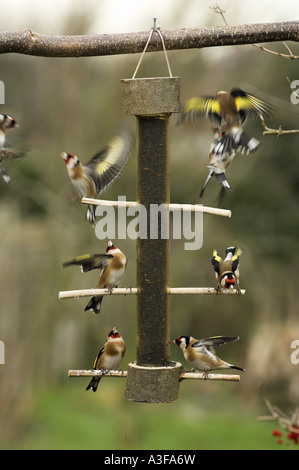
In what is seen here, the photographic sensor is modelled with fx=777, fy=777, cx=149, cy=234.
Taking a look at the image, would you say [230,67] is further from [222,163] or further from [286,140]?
[222,163]

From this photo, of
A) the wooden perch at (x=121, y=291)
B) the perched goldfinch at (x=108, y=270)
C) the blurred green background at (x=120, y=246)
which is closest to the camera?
the wooden perch at (x=121, y=291)

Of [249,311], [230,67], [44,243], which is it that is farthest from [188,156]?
[249,311]

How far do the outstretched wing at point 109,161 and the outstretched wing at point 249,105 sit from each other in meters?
0.57

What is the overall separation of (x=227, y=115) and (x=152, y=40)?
0.49m

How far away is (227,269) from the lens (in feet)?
12.4

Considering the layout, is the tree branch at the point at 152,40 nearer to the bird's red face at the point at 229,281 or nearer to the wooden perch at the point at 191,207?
the wooden perch at the point at 191,207

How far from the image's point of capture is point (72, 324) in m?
11.7

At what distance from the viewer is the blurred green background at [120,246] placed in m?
9.66

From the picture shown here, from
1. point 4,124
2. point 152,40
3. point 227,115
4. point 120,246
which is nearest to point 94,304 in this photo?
point 4,124

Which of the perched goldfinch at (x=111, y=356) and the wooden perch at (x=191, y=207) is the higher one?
the wooden perch at (x=191, y=207)

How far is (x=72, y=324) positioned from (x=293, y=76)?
4.82 metres

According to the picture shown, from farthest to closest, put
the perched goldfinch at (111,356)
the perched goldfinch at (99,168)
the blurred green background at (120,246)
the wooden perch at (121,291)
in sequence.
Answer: the blurred green background at (120,246)
the perched goldfinch at (111,356)
the perched goldfinch at (99,168)
the wooden perch at (121,291)

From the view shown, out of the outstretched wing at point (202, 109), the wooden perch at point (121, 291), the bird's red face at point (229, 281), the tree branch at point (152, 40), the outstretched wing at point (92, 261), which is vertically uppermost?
the tree branch at point (152, 40)

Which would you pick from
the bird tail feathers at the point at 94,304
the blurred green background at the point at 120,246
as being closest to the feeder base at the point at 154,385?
the bird tail feathers at the point at 94,304
